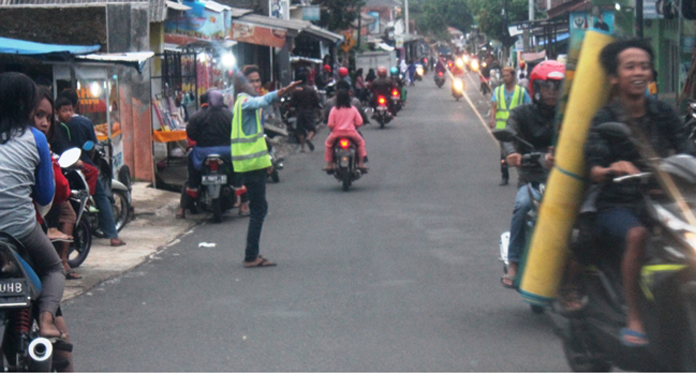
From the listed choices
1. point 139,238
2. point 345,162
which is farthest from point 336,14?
point 139,238

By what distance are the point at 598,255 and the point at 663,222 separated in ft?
2.65

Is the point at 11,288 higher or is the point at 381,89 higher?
the point at 381,89

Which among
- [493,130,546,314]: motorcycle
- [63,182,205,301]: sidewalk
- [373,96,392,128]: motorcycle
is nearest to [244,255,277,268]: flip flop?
[63,182,205,301]: sidewalk

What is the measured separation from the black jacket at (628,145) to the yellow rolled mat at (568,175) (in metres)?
0.11

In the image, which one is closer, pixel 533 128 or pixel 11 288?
pixel 11 288

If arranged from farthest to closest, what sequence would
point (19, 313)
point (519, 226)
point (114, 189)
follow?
point (114, 189), point (519, 226), point (19, 313)

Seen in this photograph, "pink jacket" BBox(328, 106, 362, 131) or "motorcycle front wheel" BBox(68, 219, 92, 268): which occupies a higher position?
"pink jacket" BBox(328, 106, 362, 131)

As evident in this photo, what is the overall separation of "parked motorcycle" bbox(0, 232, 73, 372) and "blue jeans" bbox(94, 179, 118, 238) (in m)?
5.51

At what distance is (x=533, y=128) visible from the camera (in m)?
6.74

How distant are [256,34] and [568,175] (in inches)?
796

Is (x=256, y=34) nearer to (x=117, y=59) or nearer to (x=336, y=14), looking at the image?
(x=117, y=59)

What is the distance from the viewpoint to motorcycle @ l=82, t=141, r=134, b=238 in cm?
1032

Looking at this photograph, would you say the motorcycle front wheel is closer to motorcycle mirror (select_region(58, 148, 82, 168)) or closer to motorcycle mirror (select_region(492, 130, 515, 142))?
motorcycle mirror (select_region(58, 148, 82, 168))

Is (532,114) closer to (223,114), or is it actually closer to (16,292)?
(16,292)
